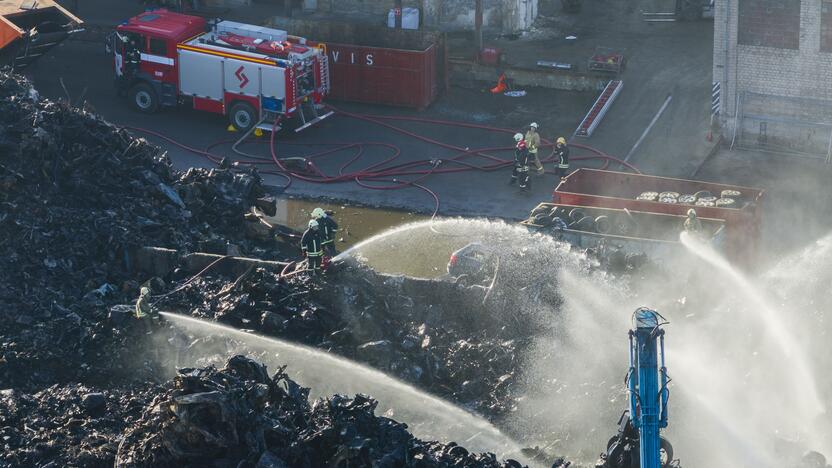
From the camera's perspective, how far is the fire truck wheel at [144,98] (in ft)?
102

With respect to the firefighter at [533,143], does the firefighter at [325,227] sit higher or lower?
lower

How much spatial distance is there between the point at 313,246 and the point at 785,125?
41.4 feet

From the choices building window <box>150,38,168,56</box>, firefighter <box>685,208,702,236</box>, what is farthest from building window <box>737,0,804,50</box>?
building window <box>150,38,168,56</box>

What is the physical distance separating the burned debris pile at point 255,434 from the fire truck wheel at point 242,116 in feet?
48.4

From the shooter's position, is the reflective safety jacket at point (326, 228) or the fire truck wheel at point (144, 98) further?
the fire truck wheel at point (144, 98)

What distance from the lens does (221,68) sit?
30.0 metres

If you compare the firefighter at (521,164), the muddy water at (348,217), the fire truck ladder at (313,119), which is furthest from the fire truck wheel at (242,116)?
the firefighter at (521,164)

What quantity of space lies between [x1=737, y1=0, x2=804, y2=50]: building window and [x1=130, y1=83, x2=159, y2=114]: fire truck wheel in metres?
13.5

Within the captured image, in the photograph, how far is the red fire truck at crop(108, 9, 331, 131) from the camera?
97.2 ft

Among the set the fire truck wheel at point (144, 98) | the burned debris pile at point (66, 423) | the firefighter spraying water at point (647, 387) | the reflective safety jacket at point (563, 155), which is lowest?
the burned debris pile at point (66, 423)

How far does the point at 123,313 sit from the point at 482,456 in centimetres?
712

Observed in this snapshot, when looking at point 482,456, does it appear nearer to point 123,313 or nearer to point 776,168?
point 123,313

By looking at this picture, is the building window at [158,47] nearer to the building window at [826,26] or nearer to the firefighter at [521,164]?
the firefighter at [521,164]

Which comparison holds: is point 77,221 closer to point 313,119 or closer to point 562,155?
point 313,119
